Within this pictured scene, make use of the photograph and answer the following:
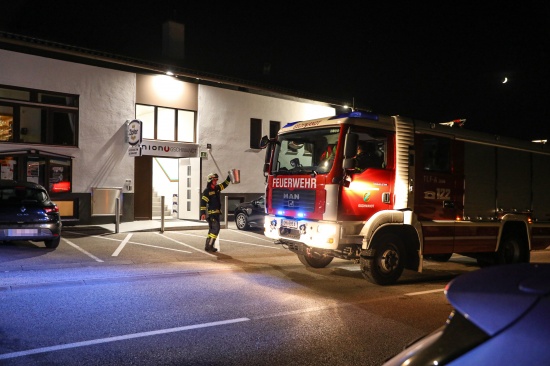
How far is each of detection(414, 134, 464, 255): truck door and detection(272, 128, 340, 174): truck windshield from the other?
1.80 metres

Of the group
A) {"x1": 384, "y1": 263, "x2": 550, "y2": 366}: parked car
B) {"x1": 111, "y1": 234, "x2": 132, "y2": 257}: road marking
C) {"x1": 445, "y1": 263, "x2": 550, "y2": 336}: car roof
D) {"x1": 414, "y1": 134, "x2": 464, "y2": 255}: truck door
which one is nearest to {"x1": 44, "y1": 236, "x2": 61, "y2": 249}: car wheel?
{"x1": 111, "y1": 234, "x2": 132, "y2": 257}: road marking

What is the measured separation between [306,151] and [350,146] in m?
1.30

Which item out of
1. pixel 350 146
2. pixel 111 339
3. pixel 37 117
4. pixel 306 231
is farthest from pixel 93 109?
pixel 111 339

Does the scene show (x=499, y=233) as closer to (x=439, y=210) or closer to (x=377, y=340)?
A: (x=439, y=210)

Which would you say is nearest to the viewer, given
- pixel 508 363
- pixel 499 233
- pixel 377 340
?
pixel 508 363

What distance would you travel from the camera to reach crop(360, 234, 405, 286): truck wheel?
845cm

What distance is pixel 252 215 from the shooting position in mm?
17062

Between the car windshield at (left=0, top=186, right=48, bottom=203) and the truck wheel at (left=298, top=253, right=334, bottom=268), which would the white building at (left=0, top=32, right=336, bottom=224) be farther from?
the truck wheel at (left=298, top=253, right=334, bottom=268)

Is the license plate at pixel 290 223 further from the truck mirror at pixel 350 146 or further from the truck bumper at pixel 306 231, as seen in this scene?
the truck mirror at pixel 350 146

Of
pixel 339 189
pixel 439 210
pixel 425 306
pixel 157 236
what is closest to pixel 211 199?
pixel 157 236

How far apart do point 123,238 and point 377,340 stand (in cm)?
1029

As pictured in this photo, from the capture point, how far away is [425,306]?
727 cm

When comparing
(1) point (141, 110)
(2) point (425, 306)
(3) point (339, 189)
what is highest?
(1) point (141, 110)

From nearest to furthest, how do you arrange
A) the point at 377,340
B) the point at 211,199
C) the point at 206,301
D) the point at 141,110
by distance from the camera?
the point at 377,340 < the point at 206,301 < the point at 211,199 < the point at 141,110
